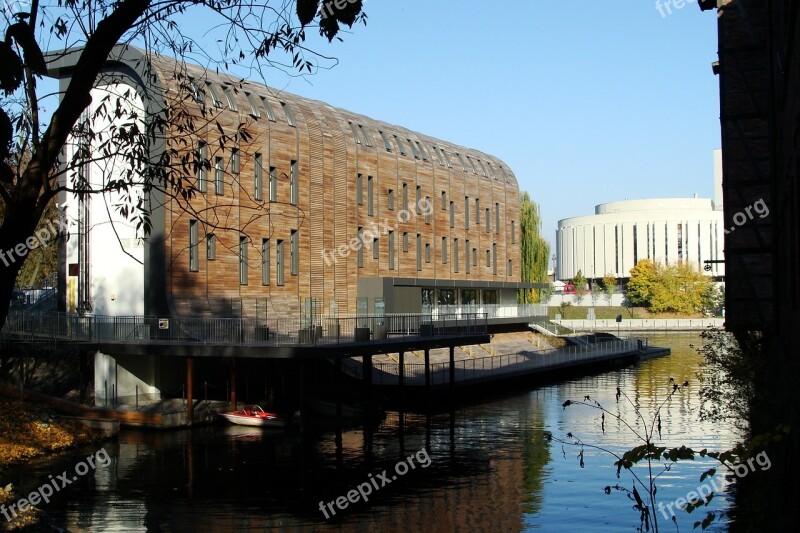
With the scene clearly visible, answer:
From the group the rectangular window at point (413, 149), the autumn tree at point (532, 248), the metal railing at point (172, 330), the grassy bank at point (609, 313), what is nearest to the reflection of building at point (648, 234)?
the grassy bank at point (609, 313)

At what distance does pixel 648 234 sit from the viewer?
167000 mm

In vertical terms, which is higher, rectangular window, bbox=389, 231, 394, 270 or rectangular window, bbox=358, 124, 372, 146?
rectangular window, bbox=358, 124, 372, 146

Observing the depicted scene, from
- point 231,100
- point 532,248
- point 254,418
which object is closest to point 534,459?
point 254,418

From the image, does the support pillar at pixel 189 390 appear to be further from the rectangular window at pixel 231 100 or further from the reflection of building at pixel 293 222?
the rectangular window at pixel 231 100

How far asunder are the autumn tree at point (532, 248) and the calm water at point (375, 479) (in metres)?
44.1

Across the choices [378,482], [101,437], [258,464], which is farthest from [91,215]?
[378,482]

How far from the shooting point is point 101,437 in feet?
107

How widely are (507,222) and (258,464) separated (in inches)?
1856

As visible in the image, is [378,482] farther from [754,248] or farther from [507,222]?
[507,222]

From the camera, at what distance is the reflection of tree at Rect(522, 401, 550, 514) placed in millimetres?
23391

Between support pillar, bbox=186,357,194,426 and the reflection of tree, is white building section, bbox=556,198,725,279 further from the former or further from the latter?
support pillar, bbox=186,357,194,426

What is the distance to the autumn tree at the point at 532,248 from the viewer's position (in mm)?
83375

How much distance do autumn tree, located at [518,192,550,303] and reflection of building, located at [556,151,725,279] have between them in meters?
78.6

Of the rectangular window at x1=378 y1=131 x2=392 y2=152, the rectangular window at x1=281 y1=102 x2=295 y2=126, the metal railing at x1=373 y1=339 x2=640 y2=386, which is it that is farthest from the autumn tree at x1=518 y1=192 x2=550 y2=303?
the rectangular window at x1=281 y1=102 x2=295 y2=126
